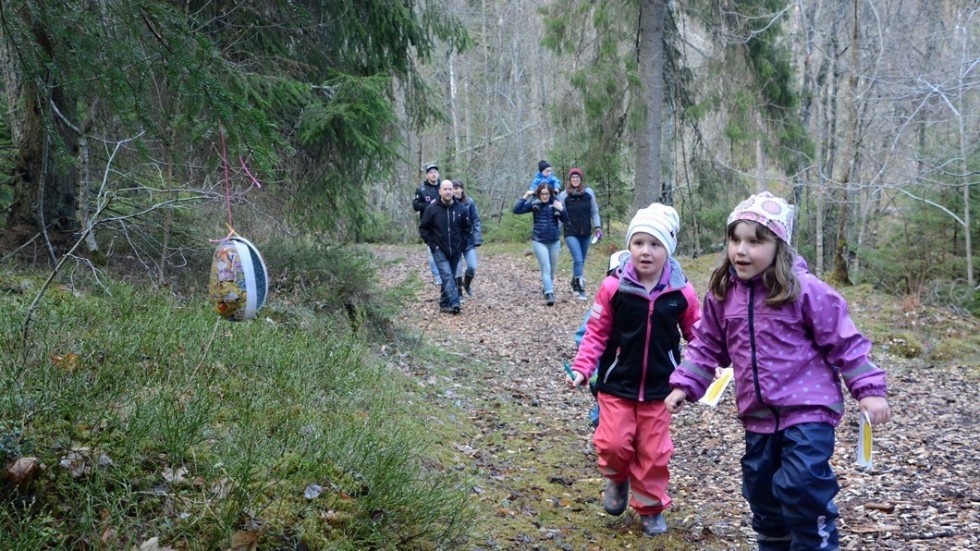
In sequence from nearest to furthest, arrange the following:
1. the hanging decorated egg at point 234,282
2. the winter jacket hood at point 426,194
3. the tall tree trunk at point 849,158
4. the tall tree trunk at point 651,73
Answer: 1. the hanging decorated egg at point 234,282
2. the winter jacket hood at point 426,194
3. the tall tree trunk at point 849,158
4. the tall tree trunk at point 651,73

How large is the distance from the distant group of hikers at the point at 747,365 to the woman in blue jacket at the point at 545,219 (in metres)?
7.80

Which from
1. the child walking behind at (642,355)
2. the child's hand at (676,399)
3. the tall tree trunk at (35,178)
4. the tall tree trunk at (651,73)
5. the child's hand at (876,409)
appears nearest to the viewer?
the child's hand at (876,409)

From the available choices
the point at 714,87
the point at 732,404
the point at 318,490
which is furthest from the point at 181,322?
the point at 714,87

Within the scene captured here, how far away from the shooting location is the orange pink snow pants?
4.65 m

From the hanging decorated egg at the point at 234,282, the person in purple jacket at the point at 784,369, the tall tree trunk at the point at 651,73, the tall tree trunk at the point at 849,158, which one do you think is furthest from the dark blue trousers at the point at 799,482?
the tall tree trunk at the point at 651,73

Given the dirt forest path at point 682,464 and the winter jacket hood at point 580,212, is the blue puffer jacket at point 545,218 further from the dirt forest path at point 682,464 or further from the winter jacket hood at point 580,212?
Answer: the dirt forest path at point 682,464

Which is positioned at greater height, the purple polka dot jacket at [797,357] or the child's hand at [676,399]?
the purple polka dot jacket at [797,357]

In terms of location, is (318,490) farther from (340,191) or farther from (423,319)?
(423,319)

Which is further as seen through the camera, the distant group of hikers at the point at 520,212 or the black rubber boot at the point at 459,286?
the black rubber boot at the point at 459,286

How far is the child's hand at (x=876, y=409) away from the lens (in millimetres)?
3365

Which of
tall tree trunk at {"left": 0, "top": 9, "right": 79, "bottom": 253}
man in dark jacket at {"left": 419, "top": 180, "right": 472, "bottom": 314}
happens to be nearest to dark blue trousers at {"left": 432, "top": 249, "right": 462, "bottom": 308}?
man in dark jacket at {"left": 419, "top": 180, "right": 472, "bottom": 314}

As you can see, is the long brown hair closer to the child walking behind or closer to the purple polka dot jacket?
the purple polka dot jacket

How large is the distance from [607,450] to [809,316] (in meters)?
1.60

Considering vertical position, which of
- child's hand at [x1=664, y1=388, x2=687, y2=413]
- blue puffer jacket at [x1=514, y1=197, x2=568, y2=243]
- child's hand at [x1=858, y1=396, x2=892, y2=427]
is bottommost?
child's hand at [x1=664, y1=388, x2=687, y2=413]
